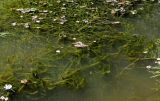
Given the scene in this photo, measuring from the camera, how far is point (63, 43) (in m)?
4.38

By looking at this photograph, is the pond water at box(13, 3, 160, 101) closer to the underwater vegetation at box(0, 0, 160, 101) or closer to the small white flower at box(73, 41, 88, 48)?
the underwater vegetation at box(0, 0, 160, 101)

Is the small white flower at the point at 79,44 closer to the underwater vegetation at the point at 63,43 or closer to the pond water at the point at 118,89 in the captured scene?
the underwater vegetation at the point at 63,43

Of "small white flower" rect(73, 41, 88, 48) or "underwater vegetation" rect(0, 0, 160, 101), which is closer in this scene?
"underwater vegetation" rect(0, 0, 160, 101)

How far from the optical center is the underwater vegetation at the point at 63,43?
12.0ft

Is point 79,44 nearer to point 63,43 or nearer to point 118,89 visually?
point 63,43

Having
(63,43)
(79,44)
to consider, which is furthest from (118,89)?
(63,43)

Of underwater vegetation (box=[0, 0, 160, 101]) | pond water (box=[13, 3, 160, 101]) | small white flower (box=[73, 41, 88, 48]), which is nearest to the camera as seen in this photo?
pond water (box=[13, 3, 160, 101])

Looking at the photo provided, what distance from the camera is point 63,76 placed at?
12.1 ft

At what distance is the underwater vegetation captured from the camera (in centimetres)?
366

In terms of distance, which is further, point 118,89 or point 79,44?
point 79,44

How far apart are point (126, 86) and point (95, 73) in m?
0.37

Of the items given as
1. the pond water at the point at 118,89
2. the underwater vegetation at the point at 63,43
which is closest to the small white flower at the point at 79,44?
the underwater vegetation at the point at 63,43

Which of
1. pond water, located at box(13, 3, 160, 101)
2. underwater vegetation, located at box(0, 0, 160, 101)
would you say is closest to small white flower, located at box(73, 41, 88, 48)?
underwater vegetation, located at box(0, 0, 160, 101)

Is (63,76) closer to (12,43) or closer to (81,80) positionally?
(81,80)
